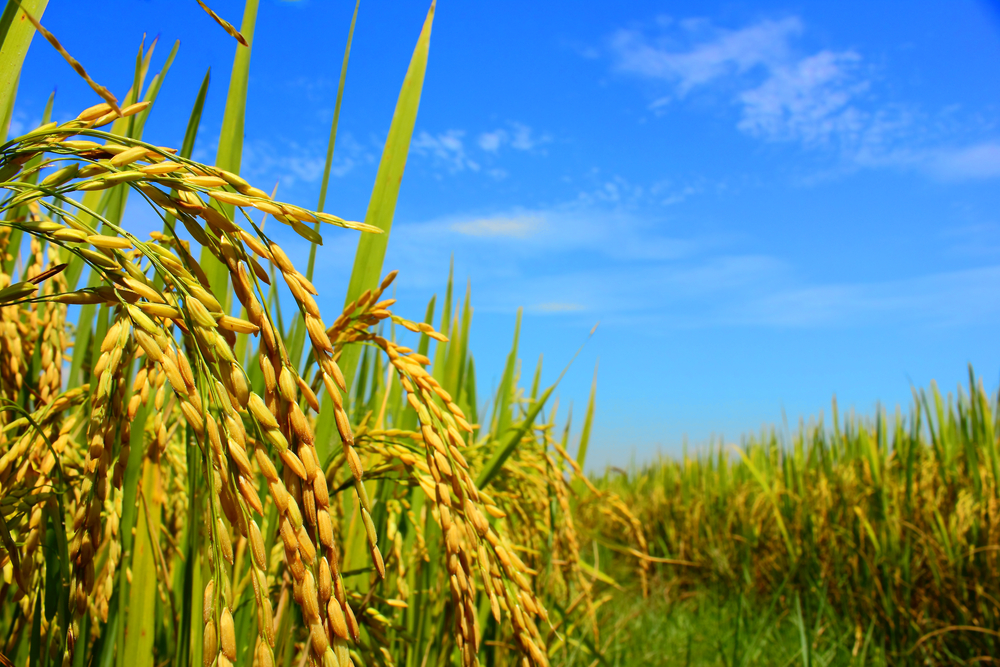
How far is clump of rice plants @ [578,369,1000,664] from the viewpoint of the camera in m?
3.84

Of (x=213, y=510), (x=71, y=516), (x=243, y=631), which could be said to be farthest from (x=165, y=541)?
(x=213, y=510)

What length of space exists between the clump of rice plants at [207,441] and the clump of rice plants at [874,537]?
1658 mm

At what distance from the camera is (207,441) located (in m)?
0.63

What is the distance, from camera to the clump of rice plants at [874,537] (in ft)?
12.6

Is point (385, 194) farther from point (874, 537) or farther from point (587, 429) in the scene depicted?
point (874, 537)

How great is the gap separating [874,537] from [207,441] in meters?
4.71

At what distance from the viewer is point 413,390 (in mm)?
961

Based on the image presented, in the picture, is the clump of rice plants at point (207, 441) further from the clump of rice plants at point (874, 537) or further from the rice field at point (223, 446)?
the clump of rice plants at point (874, 537)

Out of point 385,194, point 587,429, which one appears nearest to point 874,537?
point 587,429

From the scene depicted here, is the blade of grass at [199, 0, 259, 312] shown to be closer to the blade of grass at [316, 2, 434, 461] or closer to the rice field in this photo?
the rice field

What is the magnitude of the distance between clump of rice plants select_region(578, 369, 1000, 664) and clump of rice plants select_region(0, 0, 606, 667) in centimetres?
166

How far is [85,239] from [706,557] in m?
6.92

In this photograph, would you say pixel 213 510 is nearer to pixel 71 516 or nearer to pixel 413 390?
pixel 413 390

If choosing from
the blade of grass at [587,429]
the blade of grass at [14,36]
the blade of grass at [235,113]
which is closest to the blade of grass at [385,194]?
the blade of grass at [235,113]
